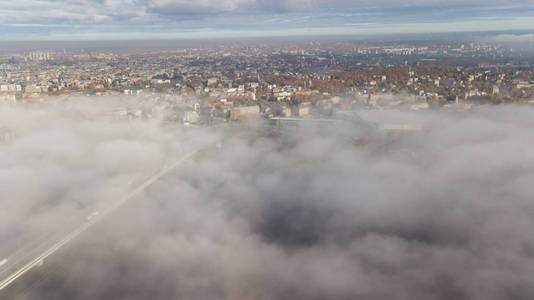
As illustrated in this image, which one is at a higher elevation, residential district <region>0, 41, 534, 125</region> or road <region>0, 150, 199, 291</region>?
residential district <region>0, 41, 534, 125</region>

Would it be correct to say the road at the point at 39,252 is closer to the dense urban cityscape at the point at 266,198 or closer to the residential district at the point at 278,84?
the dense urban cityscape at the point at 266,198

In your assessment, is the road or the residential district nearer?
the road

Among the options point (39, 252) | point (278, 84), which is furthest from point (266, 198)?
point (278, 84)

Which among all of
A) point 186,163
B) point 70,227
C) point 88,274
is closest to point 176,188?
point 186,163

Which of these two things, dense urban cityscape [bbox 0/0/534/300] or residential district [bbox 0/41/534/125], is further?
residential district [bbox 0/41/534/125]

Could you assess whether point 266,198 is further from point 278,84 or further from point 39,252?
point 278,84

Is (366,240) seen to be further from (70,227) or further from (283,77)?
(283,77)

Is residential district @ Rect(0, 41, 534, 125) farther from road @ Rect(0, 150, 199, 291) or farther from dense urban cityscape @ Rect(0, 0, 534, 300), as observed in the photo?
road @ Rect(0, 150, 199, 291)

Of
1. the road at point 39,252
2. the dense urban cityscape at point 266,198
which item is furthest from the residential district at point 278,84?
the road at point 39,252

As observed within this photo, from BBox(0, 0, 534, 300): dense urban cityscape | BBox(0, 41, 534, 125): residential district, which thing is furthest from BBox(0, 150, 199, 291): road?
BBox(0, 41, 534, 125): residential district
